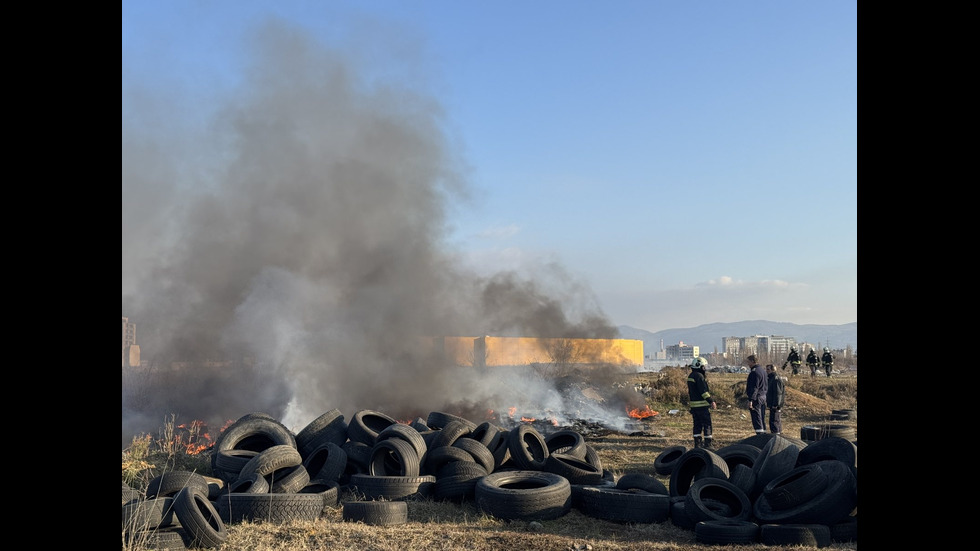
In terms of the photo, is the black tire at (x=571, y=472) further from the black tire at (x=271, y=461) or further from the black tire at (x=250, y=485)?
the black tire at (x=250, y=485)

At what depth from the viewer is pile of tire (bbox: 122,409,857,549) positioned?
25.3 feet

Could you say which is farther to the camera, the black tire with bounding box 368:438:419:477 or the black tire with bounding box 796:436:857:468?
the black tire with bounding box 368:438:419:477

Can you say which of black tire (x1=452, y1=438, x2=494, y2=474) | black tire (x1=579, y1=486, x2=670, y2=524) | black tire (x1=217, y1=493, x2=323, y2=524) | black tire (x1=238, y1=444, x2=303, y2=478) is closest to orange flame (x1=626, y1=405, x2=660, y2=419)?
black tire (x1=452, y1=438, x2=494, y2=474)

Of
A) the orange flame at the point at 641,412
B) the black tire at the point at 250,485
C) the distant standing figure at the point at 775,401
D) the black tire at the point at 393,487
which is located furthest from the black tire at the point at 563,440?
the orange flame at the point at 641,412

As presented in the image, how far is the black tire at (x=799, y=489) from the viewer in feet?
26.6

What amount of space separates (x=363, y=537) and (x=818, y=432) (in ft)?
34.5

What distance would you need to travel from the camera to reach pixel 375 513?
326 inches

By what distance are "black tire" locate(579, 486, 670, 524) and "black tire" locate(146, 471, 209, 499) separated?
4910mm

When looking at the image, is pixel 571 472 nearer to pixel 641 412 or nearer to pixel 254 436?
→ pixel 254 436

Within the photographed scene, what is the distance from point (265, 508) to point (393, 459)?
8.58 ft

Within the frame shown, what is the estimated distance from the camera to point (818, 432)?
46.8 ft

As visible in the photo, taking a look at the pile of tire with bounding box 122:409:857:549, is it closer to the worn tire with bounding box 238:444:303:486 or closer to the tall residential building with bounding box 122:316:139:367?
the worn tire with bounding box 238:444:303:486
